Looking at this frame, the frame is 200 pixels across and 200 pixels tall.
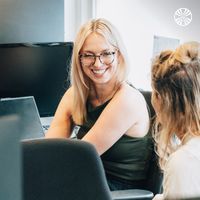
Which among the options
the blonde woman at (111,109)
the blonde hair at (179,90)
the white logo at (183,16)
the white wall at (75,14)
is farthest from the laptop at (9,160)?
the white wall at (75,14)

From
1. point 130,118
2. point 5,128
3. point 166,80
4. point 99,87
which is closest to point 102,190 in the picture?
point 166,80

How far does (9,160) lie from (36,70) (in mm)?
1917

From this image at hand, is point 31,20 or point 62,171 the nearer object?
point 62,171

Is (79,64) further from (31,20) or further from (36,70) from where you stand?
(31,20)

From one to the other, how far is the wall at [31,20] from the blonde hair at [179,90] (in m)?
1.53

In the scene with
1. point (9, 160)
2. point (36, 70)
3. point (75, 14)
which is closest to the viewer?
point (9, 160)

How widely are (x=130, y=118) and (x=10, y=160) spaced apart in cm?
127

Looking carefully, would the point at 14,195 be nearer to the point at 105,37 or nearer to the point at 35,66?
the point at 105,37

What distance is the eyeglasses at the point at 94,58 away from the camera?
1.75 meters

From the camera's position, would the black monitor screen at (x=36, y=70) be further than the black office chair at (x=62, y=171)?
Yes

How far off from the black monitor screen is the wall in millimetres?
355

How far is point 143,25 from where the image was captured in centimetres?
250

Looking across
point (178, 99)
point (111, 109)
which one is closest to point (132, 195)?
point (111, 109)

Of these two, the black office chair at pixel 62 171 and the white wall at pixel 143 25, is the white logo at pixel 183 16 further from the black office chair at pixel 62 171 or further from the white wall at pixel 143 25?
the black office chair at pixel 62 171
